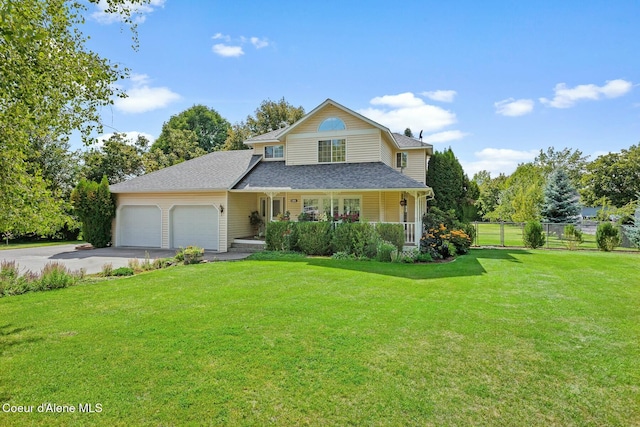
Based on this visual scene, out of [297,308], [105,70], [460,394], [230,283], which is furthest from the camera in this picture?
[230,283]

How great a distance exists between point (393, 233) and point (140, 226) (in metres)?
13.4

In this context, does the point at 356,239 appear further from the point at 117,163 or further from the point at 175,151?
the point at 175,151

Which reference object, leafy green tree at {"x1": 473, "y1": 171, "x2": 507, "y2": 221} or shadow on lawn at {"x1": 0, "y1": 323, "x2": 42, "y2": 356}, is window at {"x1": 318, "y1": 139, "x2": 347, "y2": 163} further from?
leafy green tree at {"x1": 473, "y1": 171, "x2": 507, "y2": 221}

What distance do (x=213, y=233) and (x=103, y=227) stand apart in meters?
6.21

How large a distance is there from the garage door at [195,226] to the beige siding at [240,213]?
0.73 meters

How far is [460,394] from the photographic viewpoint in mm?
3508

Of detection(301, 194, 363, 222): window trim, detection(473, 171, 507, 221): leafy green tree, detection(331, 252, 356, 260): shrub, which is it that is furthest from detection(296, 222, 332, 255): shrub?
detection(473, 171, 507, 221): leafy green tree

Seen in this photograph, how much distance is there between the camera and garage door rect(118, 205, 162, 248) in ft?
57.9

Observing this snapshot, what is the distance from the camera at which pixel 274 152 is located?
787 inches

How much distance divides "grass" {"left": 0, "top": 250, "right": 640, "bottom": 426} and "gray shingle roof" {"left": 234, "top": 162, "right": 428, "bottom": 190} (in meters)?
7.20

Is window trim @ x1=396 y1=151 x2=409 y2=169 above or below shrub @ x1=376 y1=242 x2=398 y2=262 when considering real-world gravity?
above

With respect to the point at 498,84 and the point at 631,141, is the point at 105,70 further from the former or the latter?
the point at 631,141

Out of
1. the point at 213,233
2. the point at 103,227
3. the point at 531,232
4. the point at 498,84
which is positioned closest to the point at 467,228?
the point at 531,232

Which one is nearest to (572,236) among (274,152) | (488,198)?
(274,152)
